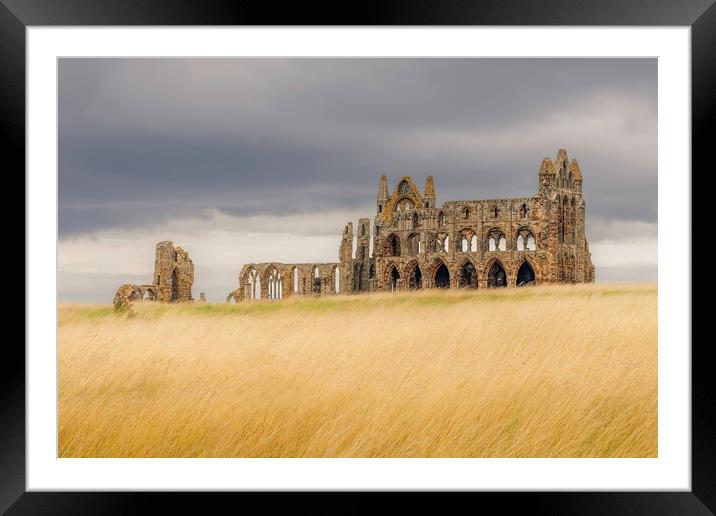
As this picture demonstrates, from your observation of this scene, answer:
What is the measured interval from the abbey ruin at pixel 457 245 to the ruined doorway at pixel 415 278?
0.06m

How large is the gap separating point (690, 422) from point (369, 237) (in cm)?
4785

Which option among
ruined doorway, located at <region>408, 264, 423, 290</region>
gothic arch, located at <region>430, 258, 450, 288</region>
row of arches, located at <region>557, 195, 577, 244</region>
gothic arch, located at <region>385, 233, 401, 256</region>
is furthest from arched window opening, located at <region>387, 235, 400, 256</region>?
row of arches, located at <region>557, 195, 577, 244</region>

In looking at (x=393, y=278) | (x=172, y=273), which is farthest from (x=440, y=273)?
(x=172, y=273)

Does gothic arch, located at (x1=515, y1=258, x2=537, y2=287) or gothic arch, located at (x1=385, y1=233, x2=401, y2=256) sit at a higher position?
gothic arch, located at (x1=385, y1=233, x2=401, y2=256)

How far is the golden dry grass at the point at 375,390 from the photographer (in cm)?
965

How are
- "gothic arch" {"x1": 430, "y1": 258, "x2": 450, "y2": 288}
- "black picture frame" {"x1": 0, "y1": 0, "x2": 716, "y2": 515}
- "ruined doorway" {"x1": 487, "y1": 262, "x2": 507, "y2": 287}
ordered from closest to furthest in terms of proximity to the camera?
1. "black picture frame" {"x1": 0, "y1": 0, "x2": 716, "y2": 515}
2. "ruined doorway" {"x1": 487, "y1": 262, "x2": 507, "y2": 287}
3. "gothic arch" {"x1": 430, "y1": 258, "x2": 450, "y2": 288}

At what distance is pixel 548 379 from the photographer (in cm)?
1051

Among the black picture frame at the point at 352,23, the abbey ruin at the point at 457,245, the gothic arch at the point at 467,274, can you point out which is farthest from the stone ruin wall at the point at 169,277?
the black picture frame at the point at 352,23

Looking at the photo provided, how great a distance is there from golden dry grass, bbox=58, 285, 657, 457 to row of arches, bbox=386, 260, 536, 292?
1371 inches

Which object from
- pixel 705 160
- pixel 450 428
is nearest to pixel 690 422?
pixel 705 160

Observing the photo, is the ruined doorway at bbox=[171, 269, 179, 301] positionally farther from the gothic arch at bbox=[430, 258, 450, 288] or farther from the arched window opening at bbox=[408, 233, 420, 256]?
the gothic arch at bbox=[430, 258, 450, 288]

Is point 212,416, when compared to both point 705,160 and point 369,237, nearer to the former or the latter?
point 705,160

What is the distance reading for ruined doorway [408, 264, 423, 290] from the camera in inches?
2018

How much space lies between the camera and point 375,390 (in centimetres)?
1033
